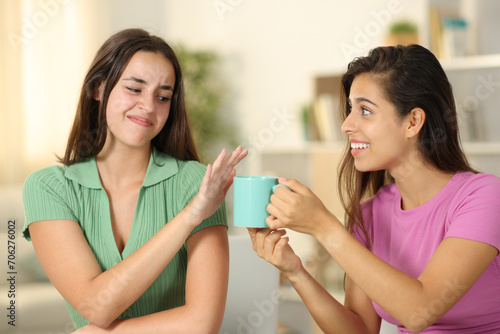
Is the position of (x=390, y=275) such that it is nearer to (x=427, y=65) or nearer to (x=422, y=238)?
(x=422, y=238)

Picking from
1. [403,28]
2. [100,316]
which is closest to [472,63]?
[403,28]

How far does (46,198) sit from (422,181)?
95cm

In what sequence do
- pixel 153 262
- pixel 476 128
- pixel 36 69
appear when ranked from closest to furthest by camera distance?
pixel 153 262 → pixel 476 128 → pixel 36 69

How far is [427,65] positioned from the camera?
4.50 ft

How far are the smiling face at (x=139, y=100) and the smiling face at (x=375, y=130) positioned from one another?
1.58 feet

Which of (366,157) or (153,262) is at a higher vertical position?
(366,157)

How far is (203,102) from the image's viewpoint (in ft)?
15.7

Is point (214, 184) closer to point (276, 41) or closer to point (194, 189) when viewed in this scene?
point (194, 189)

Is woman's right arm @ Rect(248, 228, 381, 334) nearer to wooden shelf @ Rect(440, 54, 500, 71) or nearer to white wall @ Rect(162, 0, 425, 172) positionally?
wooden shelf @ Rect(440, 54, 500, 71)

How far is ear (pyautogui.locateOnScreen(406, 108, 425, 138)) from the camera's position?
4.46 feet

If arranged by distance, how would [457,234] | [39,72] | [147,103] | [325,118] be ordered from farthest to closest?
[39,72] < [325,118] < [147,103] < [457,234]

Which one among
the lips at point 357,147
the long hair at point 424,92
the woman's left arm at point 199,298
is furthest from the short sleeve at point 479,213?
the woman's left arm at point 199,298

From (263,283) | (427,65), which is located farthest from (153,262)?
(427,65)

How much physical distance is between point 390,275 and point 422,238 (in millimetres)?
320
